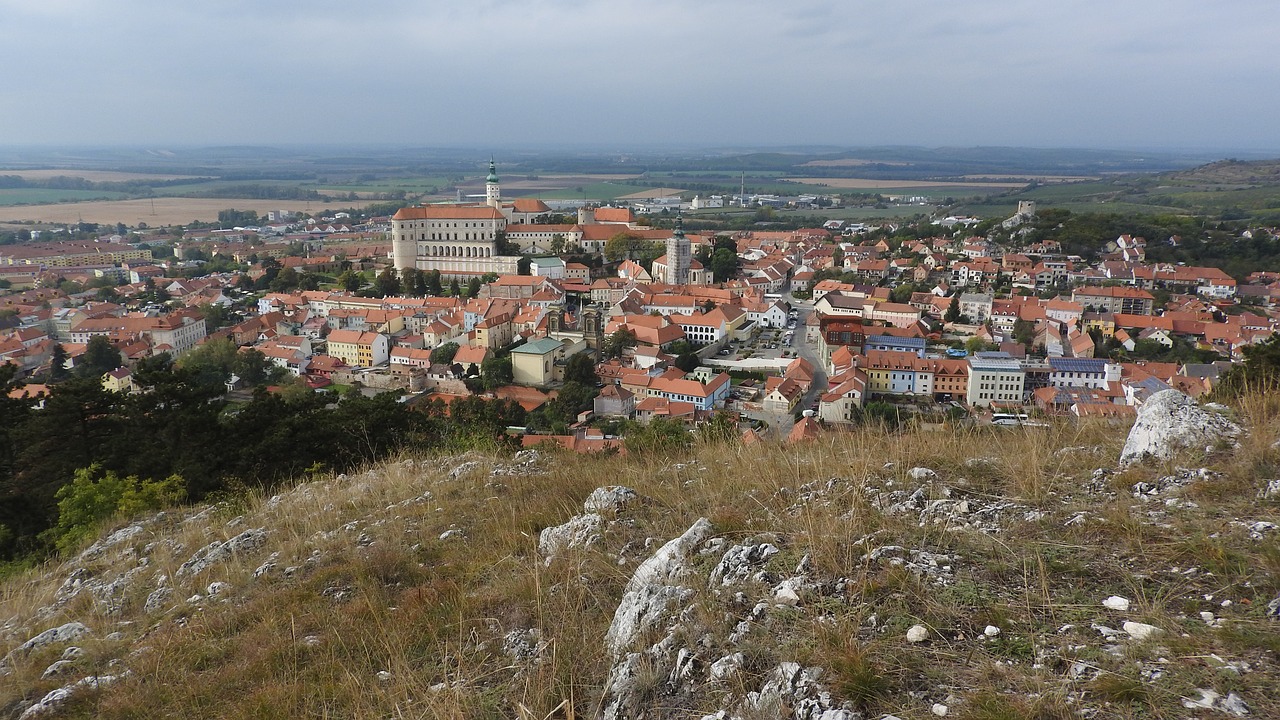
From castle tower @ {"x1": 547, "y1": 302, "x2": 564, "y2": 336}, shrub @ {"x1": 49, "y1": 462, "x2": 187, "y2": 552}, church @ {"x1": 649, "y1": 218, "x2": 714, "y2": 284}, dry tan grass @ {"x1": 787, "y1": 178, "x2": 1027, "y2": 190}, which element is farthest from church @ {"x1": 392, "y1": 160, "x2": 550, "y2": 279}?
dry tan grass @ {"x1": 787, "y1": 178, "x2": 1027, "y2": 190}

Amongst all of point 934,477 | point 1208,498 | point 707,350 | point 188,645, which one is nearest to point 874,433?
point 934,477

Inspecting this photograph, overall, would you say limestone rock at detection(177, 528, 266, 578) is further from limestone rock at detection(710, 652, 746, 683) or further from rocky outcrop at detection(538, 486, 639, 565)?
limestone rock at detection(710, 652, 746, 683)

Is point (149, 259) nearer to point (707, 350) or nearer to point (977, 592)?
point (707, 350)

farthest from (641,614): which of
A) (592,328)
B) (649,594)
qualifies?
(592,328)

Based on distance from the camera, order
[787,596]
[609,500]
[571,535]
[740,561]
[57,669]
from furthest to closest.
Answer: [609,500], [571,535], [57,669], [740,561], [787,596]

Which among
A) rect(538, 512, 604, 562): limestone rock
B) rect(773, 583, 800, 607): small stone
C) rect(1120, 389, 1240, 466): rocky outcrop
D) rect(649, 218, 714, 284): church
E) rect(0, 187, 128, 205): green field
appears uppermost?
rect(0, 187, 128, 205): green field

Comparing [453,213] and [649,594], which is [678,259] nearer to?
[453,213]
